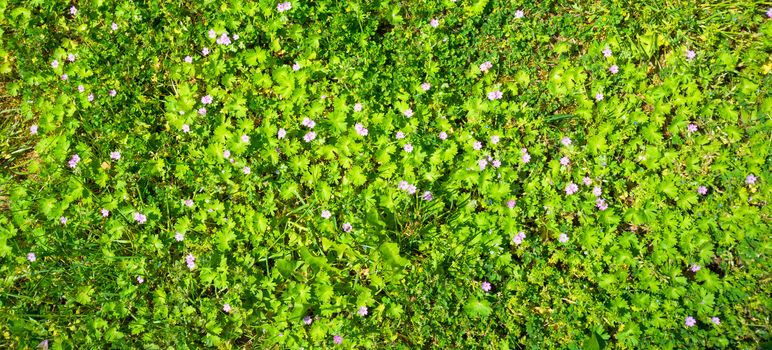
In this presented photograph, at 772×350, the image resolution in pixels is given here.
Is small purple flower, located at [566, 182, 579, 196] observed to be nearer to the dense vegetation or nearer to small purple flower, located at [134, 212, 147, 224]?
the dense vegetation

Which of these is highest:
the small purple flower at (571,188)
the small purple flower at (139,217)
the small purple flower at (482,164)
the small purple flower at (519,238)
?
the small purple flower at (482,164)

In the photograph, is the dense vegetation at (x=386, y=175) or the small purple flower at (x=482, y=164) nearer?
the dense vegetation at (x=386, y=175)

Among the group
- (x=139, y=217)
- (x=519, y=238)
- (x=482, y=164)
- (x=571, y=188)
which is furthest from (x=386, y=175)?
(x=139, y=217)

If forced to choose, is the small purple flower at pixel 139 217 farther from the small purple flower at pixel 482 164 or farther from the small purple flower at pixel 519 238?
the small purple flower at pixel 519 238

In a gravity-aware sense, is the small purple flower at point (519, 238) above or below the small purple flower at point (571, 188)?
below

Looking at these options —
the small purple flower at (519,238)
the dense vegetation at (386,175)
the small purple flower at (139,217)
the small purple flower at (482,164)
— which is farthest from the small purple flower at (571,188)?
the small purple flower at (139,217)

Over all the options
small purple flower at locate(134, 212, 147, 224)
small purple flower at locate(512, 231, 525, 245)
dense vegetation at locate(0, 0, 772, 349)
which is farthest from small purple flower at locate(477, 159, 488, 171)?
small purple flower at locate(134, 212, 147, 224)

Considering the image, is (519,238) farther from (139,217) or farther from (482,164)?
(139,217)

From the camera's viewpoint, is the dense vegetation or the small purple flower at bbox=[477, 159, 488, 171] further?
the small purple flower at bbox=[477, 159, 488, 171]

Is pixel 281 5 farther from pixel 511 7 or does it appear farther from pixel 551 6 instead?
Answer: pixel 551 6
